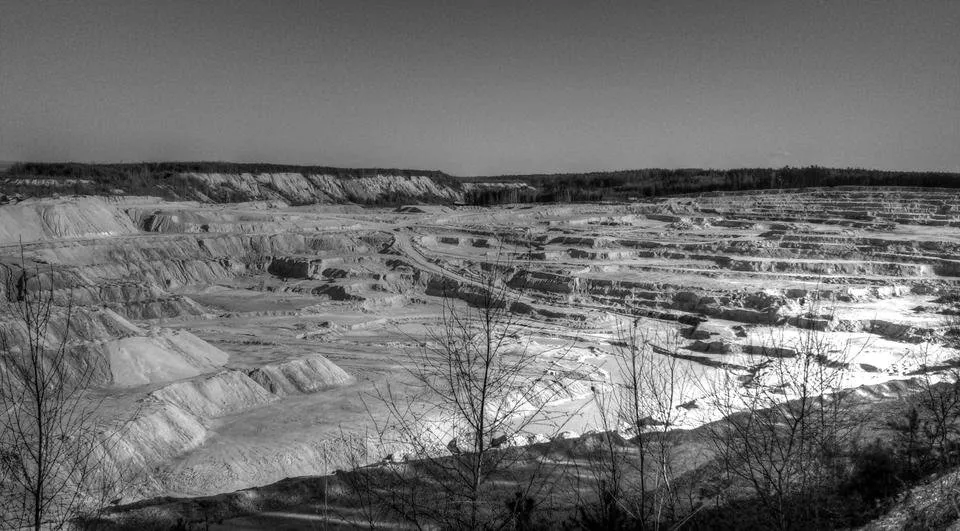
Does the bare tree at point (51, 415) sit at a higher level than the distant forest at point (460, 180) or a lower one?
lower

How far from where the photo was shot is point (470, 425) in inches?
247

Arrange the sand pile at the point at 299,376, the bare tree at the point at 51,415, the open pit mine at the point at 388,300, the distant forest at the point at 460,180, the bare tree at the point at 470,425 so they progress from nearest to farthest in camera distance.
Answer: the bare tree at the point at 470,425
the bare tree at the point at 51,415
the open pit mine at the point at 388,300
the sand pile at the point at 299,376
the distant forest at the point at 460,180

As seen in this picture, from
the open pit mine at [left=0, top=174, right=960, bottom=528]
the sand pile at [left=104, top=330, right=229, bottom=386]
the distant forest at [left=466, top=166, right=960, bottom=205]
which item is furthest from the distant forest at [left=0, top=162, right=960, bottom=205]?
the sand pile at [left=104, top=330, right=229, bottom=386]

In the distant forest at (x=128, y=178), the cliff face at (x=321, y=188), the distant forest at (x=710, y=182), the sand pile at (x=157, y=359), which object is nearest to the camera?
the sand pile at (x=157, y=359)

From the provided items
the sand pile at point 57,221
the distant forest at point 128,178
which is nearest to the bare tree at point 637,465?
the sand pile at point 57,221

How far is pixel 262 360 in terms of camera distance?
24375mm

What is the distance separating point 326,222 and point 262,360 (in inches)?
1509

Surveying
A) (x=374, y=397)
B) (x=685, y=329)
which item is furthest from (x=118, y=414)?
(x=685, y=329)

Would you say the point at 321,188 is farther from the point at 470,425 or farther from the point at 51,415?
the point at 470,425

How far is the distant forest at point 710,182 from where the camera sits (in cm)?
8648

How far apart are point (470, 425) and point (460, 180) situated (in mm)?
129554

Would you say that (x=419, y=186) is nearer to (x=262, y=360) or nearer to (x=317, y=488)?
(x=262, y=360)

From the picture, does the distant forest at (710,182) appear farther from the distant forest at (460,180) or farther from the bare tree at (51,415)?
the bare tree at (51,415)

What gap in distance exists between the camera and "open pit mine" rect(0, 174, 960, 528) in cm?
1770
